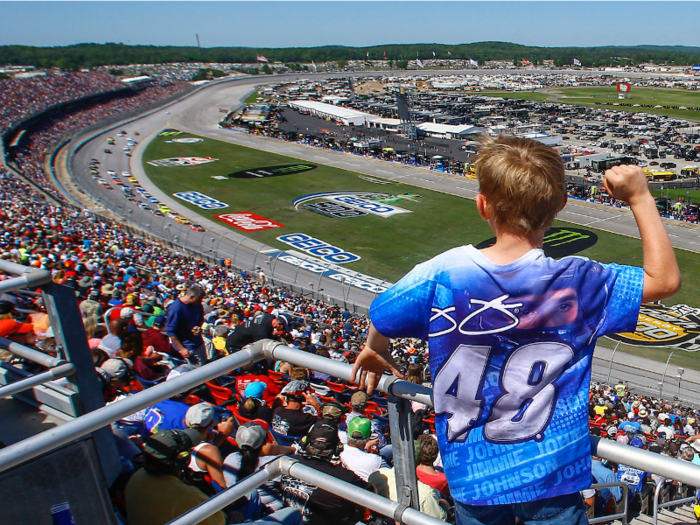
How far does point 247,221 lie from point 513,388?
43704 millimetres

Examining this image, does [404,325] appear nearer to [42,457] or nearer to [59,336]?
[42,457]

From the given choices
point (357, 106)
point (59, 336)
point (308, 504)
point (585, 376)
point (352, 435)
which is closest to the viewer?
point (585, 376)

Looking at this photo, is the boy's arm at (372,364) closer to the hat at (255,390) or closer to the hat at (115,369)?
the hat at (255,390)

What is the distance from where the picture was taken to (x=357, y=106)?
122m

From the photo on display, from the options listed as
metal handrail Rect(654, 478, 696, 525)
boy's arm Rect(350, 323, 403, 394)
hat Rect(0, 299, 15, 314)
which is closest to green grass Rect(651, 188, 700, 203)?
metal handrail Rect(654, 478, 696, 525)

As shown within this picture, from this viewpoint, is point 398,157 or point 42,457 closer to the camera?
Result: point 42,457

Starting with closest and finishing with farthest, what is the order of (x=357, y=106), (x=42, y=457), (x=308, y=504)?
(x=42, y=457) → (x=308, y=504) → (x=357, y=106)

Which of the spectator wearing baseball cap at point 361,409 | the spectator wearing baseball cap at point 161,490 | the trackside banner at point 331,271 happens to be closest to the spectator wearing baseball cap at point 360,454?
the spectator wearing baseball cap at point 361,409

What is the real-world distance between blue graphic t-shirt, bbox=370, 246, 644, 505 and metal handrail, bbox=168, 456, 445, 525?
0.25 metres

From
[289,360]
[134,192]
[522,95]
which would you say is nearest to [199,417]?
[289,360]

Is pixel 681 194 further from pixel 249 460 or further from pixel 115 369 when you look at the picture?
pixel 249 460

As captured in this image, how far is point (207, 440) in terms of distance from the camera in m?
4.41

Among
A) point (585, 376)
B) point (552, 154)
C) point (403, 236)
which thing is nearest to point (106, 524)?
point (585, 376)

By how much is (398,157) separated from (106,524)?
64.1m
